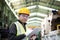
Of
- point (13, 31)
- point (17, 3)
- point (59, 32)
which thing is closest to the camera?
point (13, 31)

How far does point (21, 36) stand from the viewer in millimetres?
2021

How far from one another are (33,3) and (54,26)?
0.62 m

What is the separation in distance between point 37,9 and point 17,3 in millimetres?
425

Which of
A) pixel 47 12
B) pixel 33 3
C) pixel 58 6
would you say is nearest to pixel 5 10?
pixel 33 3

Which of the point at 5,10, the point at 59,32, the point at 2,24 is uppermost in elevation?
the point at 5,10

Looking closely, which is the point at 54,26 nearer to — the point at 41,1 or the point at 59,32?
the point at 59,32

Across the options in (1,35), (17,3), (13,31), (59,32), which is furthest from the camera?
(17,3)

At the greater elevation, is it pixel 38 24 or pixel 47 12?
pixel 47 12

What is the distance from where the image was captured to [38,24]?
307cm

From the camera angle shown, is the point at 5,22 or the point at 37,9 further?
the point at 37,9

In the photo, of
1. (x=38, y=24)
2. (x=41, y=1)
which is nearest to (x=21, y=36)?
(x=38, y=24)

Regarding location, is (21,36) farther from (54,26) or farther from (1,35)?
(54,26)

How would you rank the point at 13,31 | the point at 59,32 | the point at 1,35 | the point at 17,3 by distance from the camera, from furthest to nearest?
1. the point at 17,3
2. the point at 59,32
3. the point at 1,35
4. the point at 13,31

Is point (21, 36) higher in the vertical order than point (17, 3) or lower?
lower
